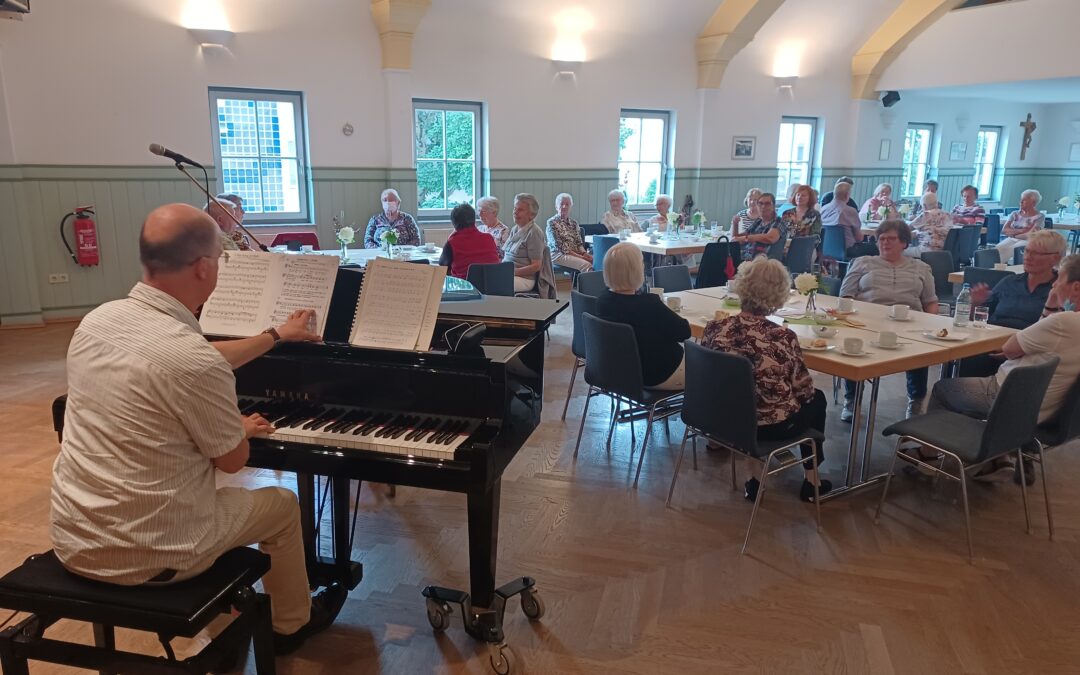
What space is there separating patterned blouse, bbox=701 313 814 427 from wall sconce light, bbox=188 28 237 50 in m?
5.77

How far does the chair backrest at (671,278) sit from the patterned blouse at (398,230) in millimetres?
2734

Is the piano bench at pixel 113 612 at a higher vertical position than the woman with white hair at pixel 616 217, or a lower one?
lower

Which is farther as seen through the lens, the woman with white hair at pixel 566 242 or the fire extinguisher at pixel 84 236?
the woman with white hair at pixel 566 242

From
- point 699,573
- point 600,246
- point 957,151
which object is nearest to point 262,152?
point 600,246

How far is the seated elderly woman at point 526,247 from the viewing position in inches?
237

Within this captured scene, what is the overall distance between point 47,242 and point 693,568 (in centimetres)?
639

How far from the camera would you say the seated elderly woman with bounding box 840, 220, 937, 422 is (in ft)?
15.0

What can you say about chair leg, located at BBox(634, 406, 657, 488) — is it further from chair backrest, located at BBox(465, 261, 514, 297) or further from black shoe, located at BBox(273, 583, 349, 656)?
chair backrest, located at BBox(465, 261, 514, 297)

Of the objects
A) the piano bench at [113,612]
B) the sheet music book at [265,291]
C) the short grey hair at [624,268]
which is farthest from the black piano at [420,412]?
the short grey hair at [624,268]

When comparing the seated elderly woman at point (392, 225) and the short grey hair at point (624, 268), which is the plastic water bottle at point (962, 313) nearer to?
the short grey hair at point (624, 268)

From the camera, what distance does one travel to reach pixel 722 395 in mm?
2992

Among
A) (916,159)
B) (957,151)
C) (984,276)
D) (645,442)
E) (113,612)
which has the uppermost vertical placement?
(957,151)

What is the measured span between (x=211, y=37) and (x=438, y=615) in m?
6.09

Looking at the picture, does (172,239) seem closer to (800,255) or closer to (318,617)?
(318,617)
